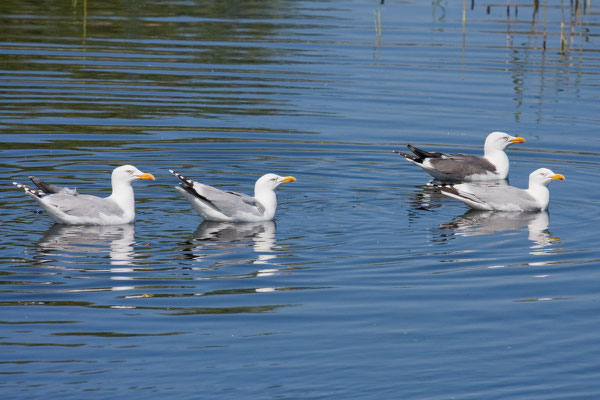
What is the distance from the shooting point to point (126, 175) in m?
14.0

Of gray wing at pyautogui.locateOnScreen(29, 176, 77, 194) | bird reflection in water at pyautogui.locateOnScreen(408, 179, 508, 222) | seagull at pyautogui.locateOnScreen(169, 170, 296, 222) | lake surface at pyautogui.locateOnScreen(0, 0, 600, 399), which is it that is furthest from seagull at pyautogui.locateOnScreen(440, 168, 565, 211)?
gray wing at pyautogui.locateOnScreen(29, 176, 77, 194)

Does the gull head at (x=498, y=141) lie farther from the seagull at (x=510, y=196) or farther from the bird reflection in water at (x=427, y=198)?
the seagull at (x=510, y=196)

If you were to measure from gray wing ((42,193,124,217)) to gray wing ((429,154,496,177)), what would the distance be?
569 cm

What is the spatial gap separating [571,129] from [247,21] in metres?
13.1

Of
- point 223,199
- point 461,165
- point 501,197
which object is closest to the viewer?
point 223,199

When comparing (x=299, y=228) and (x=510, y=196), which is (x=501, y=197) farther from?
(x=299, y=228)

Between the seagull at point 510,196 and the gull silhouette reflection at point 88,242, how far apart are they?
4809 millimetres

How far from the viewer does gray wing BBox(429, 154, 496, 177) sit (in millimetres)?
17281

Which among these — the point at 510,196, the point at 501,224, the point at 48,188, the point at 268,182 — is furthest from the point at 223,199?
the point at 510,196

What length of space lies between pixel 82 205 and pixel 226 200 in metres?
1.77

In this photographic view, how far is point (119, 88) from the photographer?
74.5 feet

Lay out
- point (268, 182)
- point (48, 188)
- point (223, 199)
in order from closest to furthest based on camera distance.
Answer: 1. point (48, 188)
2. point (223, 199)
3. point (268, 182)

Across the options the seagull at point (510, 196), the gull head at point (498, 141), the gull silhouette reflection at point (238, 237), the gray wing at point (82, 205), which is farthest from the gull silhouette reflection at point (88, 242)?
the gull head at point (498, 141)

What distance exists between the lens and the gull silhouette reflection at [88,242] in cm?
1214
